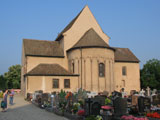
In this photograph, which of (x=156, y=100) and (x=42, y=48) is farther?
(x=42, y=48)

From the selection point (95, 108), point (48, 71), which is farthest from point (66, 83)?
point (95, 108)

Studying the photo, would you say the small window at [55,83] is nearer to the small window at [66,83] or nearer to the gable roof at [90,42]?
the small window at [66,83]

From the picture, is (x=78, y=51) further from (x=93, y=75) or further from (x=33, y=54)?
(x=33, y=54)

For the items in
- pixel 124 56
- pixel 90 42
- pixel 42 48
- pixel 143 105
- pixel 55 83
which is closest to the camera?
pixel 143 105

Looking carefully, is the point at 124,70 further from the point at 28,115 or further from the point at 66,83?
the point at 28,115

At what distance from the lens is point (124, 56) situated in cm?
3725

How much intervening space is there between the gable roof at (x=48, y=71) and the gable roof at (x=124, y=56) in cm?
1106

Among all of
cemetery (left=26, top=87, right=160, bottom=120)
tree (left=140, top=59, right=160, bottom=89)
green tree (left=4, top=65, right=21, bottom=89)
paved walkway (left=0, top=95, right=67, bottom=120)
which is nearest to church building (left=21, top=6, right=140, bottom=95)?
cemetery (left=26, top=87, right=160, bottom=120)

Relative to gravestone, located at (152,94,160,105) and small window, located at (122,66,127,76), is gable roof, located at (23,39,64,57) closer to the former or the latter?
small window, located at (122,66,127,76)

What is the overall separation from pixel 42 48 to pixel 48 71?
5969 millimetres

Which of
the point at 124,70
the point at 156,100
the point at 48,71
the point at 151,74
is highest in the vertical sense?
the point at 124,70

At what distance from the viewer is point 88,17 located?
35.7m

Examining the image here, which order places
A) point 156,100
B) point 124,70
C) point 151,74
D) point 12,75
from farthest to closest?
point 12,75 → point 151,74 → point 124,70 → point 156,100

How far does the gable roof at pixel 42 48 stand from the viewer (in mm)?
31700
